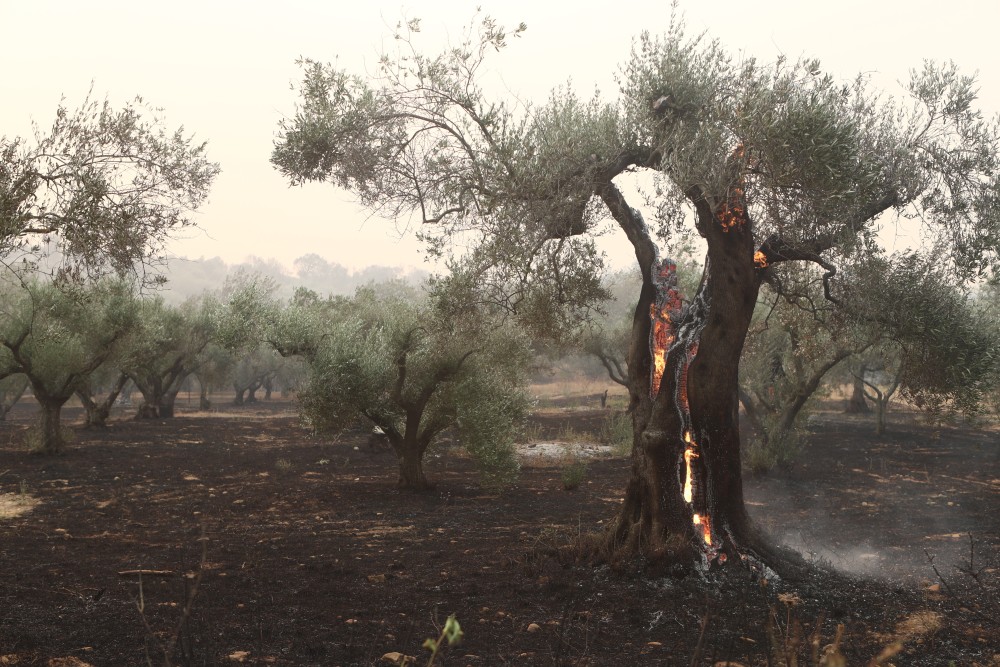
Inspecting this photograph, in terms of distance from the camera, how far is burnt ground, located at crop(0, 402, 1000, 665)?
8.59m

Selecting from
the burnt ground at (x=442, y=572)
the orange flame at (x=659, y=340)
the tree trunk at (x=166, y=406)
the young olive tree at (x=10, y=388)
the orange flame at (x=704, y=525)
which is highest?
the orange flame at (x=659, y=340)

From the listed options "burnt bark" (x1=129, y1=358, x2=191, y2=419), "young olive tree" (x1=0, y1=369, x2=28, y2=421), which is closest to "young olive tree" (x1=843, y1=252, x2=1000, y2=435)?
"burnt bark" (x1=129, y1=358, x2=191, y2=419)

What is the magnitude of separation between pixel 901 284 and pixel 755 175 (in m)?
2.93

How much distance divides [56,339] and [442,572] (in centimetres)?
2110

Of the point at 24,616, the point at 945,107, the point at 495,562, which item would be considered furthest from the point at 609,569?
the point at 945,107

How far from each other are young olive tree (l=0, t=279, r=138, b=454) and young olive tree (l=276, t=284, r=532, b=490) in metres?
10.2

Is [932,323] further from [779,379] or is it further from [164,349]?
[164,349]

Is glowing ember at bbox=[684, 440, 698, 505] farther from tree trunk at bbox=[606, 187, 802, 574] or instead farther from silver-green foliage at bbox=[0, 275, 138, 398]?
silver-green foliage at bbox=[0, 275, 138, 398]

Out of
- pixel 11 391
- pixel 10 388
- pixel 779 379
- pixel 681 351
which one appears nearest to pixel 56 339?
pixel 10 388

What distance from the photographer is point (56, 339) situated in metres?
26.9

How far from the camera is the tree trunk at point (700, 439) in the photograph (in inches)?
464

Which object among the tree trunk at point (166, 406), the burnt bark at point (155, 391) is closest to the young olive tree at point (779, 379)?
the burnt bark at point (155, 391)

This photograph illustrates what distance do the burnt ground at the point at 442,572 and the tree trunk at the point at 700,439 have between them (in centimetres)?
59

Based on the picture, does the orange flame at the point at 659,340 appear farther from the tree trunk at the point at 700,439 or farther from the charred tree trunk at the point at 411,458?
the charred tree trunk at the point at 411,458
